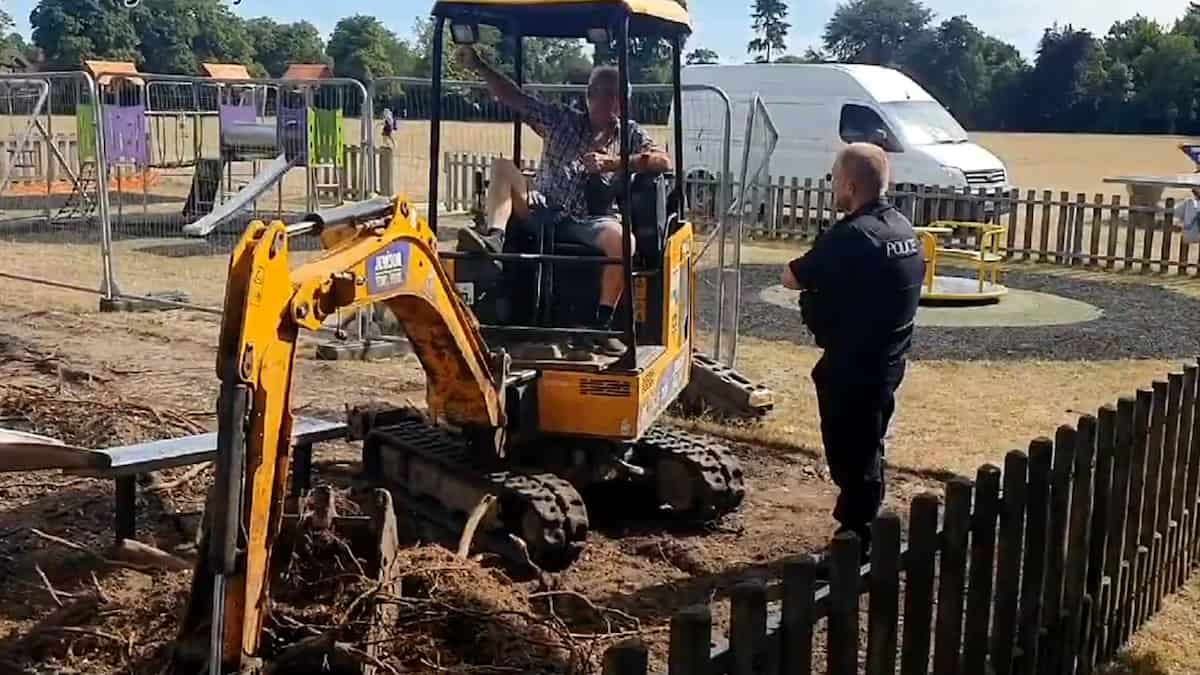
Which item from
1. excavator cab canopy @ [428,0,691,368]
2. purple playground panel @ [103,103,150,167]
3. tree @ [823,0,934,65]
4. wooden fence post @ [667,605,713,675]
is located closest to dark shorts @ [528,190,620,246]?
excavator cab canopy @ [428,0,691,368]

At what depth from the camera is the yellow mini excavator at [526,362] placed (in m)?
4.66

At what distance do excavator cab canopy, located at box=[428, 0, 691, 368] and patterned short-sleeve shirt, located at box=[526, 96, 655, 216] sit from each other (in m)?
0.22

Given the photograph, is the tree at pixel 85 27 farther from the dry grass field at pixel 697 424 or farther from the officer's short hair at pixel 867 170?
the officer's short hair at pixel 867 170

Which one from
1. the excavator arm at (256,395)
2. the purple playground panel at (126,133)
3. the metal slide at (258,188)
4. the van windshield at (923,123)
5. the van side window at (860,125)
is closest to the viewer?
the excavator arm at (256,395)

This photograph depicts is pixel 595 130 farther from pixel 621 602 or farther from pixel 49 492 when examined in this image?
pixel 49 492

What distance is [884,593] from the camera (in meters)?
3.94

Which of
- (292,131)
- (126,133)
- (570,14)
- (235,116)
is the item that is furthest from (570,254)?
(235,116)

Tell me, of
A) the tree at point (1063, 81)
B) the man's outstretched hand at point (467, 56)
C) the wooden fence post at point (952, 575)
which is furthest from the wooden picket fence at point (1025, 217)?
the tree at point (1063, 81)

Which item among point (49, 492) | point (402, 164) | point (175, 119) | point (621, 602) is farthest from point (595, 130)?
point (175, 119)

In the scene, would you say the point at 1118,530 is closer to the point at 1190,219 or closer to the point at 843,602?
the point at 843,602

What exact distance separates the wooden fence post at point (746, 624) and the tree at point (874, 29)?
86794mm

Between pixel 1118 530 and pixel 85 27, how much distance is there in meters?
72.7

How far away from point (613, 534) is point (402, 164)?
669 inches

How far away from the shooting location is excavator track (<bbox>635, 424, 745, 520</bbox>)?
267 inches
